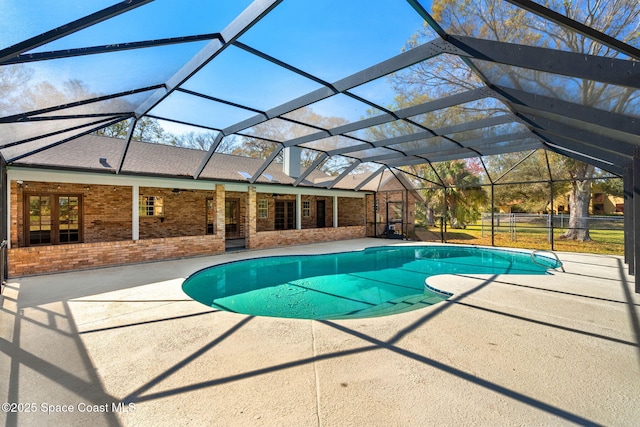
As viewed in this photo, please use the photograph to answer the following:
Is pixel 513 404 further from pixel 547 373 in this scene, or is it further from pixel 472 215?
pixel 472 215

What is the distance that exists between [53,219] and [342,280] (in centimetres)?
950

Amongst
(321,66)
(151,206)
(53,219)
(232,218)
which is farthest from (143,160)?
(321,66)

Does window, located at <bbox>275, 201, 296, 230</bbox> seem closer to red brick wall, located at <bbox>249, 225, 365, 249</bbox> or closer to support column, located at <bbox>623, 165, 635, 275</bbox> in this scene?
red brick wall, located at <bbox>249, 225, 365, 249</bbox>

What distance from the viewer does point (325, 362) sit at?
3072 millimetres

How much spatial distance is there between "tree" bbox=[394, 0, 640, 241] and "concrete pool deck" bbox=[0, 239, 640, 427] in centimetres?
304

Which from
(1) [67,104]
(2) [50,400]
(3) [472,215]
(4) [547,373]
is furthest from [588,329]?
(3) [472,215]

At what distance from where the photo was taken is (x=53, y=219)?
955 cm

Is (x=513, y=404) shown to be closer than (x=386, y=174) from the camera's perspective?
Yes

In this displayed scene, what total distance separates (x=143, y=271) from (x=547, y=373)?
8673mm

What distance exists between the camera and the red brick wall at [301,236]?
1288cm

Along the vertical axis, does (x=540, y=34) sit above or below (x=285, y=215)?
above

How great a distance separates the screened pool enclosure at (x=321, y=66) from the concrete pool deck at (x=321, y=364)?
271 cm

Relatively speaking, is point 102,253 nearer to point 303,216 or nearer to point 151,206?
point 151,206

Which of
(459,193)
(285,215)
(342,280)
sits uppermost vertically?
(459,193)
